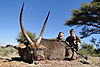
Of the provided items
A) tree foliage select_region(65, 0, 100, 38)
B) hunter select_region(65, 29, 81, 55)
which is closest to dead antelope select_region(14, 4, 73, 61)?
hunter select_region(65, 29, 81, 55)

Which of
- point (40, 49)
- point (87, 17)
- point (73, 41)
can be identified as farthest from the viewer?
point (87, 17)

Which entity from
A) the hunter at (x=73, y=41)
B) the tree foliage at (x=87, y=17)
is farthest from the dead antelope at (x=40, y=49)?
the tree foliage at (x=87, y=17)

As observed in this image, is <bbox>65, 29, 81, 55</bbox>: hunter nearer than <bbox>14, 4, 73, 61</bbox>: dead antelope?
No

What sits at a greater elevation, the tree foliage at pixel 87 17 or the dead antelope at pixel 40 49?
the tree foliage at pixel 87 17

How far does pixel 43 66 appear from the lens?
11.3 feet

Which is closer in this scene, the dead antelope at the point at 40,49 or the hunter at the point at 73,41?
the dead antelope at the point at 40,49

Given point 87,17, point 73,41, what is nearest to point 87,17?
point 87,17

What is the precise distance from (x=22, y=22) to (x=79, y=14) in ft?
30.8

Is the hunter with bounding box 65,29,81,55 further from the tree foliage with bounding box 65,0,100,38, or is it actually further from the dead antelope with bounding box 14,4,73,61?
the tree foliage with bounding box 65,0,100,38

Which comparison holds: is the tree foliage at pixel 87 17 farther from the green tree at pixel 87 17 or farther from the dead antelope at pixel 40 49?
the dead antelope at pixel 40 49

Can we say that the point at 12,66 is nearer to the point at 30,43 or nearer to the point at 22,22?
the point at 30,43

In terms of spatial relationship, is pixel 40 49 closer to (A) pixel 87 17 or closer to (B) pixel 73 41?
(B) pixel 73 41

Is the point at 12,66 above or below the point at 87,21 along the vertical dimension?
below

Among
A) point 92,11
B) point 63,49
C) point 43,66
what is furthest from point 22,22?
point 92,11
